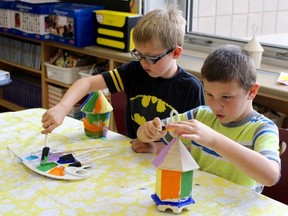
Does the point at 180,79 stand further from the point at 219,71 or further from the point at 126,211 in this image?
the point at 126,211

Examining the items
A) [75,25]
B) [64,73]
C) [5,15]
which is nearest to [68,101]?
[75,25]

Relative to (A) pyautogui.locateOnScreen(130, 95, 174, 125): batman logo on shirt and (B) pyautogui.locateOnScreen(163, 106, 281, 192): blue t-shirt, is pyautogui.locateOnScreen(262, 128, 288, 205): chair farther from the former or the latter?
(A) pyautogui.locateOnScreen(130, 95, 174, 125): batman logo on shirt

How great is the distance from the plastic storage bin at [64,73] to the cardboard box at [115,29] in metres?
0.26

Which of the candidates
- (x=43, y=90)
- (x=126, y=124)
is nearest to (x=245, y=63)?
(x=126, y=124)

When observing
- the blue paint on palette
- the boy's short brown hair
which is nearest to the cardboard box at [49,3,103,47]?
the blue paint on palette

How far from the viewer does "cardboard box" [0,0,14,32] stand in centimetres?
322

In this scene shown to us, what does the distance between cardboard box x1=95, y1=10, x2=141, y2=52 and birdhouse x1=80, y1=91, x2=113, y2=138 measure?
116 cm

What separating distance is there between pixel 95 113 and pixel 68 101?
102 millimetres

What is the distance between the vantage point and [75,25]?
2.77 meters

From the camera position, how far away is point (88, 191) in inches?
44.2

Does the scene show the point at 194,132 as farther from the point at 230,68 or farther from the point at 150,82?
the point at 150,82

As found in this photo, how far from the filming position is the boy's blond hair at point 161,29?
146cm

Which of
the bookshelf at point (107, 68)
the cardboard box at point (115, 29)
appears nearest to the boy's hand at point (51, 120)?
the bookshelf at point (107, 68)

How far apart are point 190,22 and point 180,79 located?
132cm
